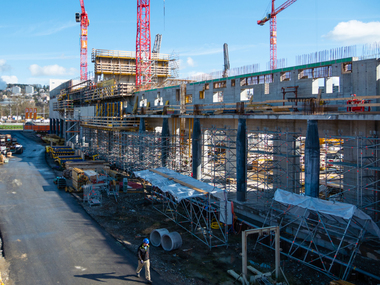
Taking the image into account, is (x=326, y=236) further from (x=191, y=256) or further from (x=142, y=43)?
(x=142, y=43)

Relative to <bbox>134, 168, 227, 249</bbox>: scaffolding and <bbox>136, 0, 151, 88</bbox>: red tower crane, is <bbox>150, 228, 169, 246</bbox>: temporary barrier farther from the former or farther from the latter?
<bbox>136, 0, 151, 88</bbox>: red tower crane

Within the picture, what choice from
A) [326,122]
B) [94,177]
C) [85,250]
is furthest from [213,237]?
[94,177]

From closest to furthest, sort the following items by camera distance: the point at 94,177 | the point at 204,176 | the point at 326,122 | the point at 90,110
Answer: the point at 326,122 → the point at 94,177 → the point at 204,176 → the point at 90,110

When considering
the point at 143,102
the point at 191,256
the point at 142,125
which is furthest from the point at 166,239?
the point at 143,102

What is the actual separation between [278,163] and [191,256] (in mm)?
8611

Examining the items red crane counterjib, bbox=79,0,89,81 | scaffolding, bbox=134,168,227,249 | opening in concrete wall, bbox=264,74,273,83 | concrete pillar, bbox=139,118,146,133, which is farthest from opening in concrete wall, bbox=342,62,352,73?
red crane counterjib, bbox=79,0,89,81

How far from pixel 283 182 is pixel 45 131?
3157 inches

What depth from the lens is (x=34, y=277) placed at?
38.8 feet

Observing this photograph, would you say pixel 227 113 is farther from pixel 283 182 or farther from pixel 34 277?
pixel 34 277

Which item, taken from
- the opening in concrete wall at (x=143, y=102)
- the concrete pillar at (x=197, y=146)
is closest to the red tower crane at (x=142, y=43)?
the opening in concrete wall at (x=143, y=102)

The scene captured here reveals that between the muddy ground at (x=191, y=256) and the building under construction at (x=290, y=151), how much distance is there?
1.81ft

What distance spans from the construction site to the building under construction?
2.4 inches

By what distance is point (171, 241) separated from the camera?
14.3m

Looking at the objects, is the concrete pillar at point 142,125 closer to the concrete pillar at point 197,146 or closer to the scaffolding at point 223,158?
the scaffolding at point 223,158
